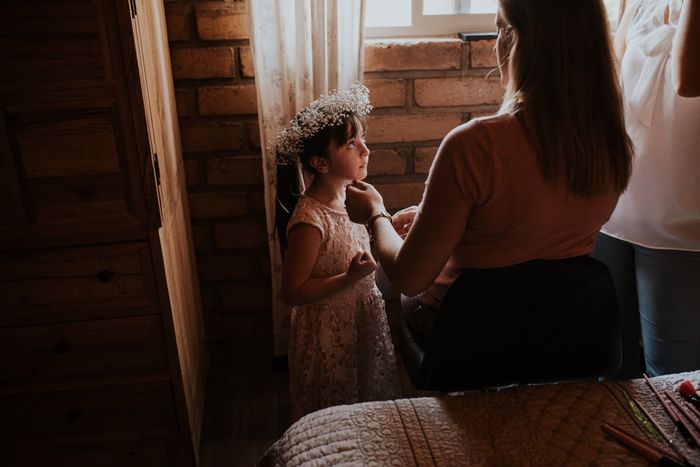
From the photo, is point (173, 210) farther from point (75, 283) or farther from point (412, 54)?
point (412, 54)

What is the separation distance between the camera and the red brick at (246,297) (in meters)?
2.26

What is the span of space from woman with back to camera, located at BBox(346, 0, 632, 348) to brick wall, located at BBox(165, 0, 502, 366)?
2.95 feet

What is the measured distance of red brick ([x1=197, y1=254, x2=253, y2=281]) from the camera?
221cm

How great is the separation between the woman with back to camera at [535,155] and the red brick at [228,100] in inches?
41.3

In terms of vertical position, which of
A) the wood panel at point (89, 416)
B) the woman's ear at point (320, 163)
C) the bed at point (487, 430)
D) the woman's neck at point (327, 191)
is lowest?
the wood panel at point (89, 416)

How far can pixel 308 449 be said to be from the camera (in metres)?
1.03

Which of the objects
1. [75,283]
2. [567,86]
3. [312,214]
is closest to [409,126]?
[312,214]

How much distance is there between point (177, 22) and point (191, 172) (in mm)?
491

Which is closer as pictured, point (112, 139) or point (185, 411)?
point (112, 139)

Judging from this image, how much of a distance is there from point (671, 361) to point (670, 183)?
465mm

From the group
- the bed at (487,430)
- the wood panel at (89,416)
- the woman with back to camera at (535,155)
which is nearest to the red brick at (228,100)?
the wood panel at (89,416)

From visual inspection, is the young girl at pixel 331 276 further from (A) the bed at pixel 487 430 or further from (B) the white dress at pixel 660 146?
(B) the white dress at pixel 660 146

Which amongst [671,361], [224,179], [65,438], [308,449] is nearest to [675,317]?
[671,361]

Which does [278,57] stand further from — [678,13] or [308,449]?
[308,449]
